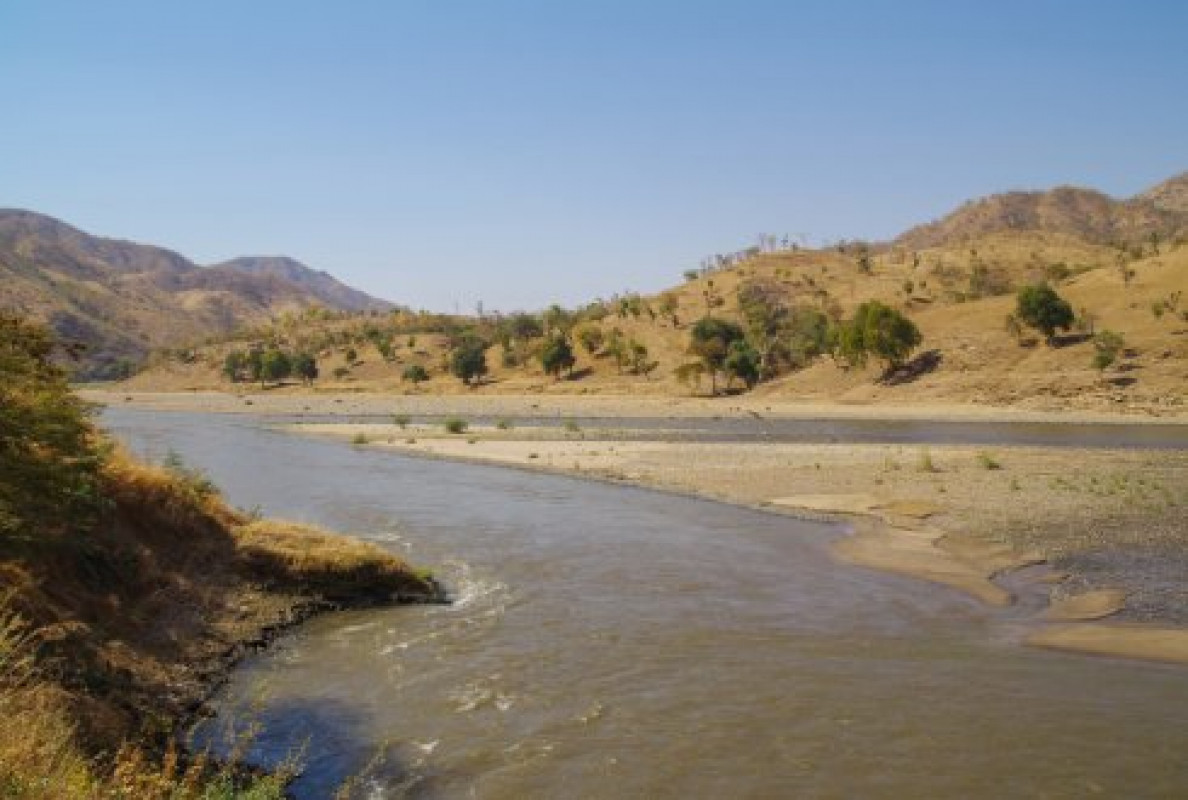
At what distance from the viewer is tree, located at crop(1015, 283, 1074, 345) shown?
7994cm

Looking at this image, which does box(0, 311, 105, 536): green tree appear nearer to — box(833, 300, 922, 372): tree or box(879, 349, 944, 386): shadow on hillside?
box(879, 349, 944, 386): shadow on hillside

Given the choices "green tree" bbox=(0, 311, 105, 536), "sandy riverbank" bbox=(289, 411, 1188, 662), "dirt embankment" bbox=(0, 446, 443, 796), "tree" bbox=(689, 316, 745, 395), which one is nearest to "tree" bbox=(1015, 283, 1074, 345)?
"tree" bbox=(689, 316, 745, 395)

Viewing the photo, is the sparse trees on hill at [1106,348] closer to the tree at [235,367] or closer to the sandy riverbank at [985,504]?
the sandy riverbank at [985,504]

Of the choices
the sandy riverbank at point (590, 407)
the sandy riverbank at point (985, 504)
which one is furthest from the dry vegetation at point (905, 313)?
the sandy riverbank at point (985, 504)

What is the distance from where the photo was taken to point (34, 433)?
11.0m

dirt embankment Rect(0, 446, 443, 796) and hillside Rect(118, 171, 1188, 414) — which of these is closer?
dirt embankment Rect(0, 446, 443, 796)

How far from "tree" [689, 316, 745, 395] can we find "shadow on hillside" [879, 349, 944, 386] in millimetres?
16234

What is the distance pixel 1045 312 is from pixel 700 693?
2980 inches

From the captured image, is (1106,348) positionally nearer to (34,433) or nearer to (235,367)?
(34,433)

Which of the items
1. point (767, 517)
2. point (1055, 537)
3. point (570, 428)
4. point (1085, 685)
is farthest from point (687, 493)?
point (570, 428)

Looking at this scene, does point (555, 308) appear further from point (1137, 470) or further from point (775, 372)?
point (1137, 470)

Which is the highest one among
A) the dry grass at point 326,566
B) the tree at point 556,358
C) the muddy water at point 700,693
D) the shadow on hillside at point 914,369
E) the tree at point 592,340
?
the tree at point 592,340

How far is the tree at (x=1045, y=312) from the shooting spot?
79.9 metres

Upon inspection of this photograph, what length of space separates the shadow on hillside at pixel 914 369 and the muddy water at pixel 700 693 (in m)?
63.1
